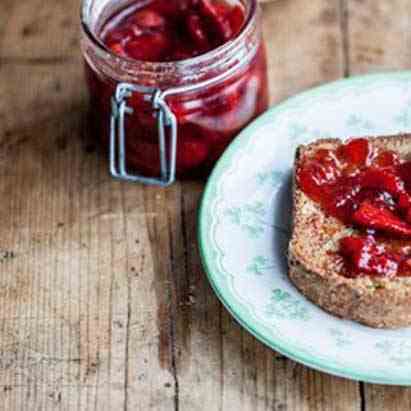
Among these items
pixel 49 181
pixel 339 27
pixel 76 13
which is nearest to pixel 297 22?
pixel 339 27

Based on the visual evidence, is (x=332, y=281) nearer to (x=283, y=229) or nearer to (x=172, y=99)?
(x=283, y=229)

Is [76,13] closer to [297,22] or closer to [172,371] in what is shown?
[297,22]

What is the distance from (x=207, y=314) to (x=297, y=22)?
119 cm

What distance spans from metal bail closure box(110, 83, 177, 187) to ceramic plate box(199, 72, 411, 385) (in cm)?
17

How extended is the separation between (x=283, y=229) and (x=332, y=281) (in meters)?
0.32

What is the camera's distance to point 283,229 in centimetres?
292

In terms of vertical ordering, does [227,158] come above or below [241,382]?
above

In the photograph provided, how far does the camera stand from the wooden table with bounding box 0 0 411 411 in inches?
108

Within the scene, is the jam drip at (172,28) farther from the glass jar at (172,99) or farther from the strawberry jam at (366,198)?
the strawberry jam at (366,198)

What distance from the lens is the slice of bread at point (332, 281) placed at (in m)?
2.60

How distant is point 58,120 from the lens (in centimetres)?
344

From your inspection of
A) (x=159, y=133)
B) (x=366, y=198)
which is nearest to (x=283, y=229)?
(x=366, y=198)

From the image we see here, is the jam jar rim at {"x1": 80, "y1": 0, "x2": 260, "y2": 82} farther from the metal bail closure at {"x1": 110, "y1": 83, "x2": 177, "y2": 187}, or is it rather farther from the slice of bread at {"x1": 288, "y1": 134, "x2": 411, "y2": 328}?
the slice of bread at {"x1": 288, "y1": 134, "x2": 411, "y2": 328}

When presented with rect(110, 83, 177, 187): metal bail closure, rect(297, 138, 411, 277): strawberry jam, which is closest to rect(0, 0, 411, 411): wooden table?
rect(110, 83, 177, 187): metal bail closure
